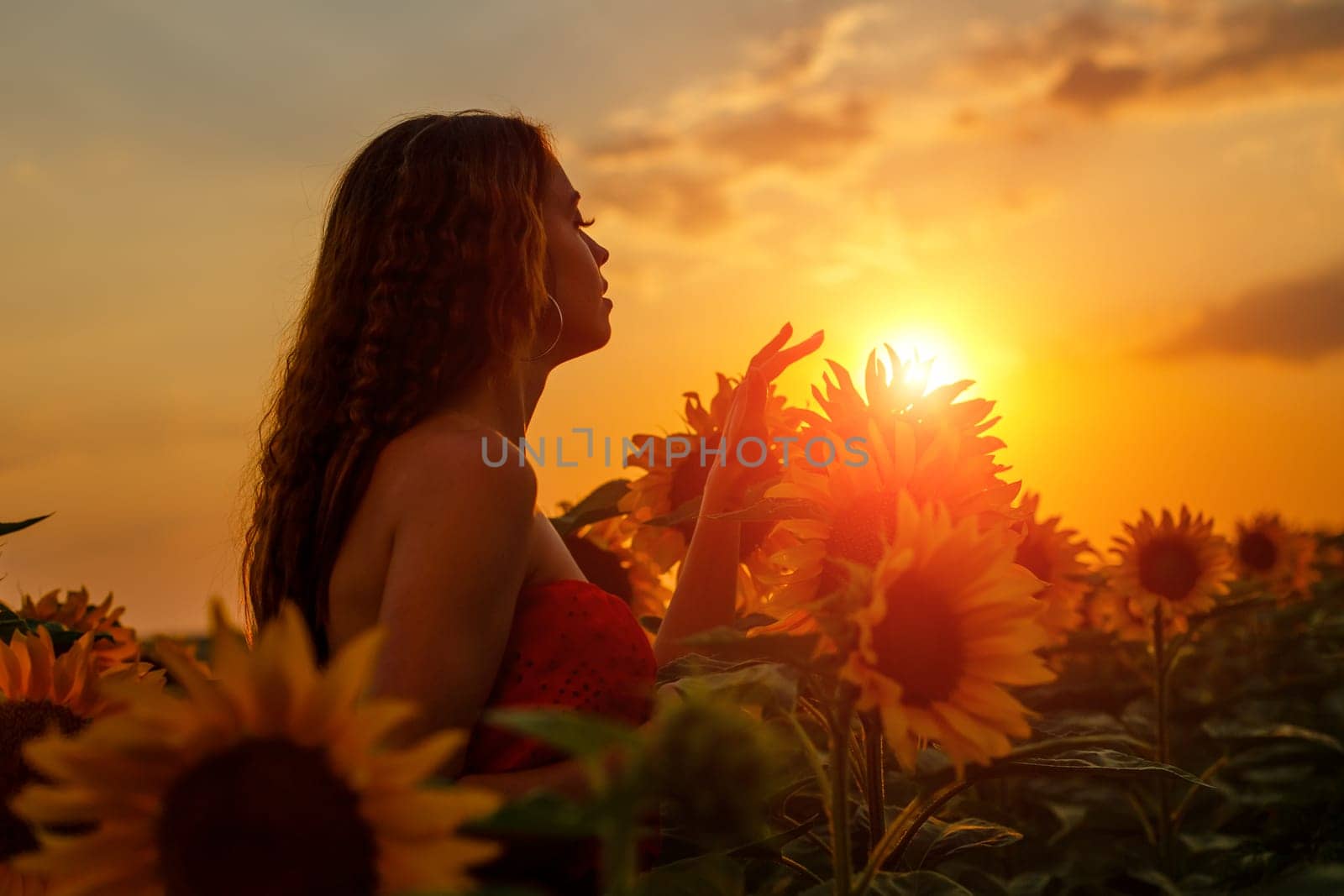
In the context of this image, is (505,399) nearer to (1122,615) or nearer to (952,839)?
(952,839)

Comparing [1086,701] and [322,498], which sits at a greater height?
[322,498]

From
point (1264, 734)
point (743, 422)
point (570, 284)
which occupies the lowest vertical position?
point (1264, 734)

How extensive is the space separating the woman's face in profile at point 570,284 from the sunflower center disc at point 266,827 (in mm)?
1958

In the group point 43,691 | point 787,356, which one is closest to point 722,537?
point 787,356

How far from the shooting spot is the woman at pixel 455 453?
2146 mm

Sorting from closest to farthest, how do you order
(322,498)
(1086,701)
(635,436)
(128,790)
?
(128,790) → (322,498) → (635,436) → (1086,701)

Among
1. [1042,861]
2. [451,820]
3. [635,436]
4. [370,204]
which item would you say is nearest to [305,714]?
[451,820]

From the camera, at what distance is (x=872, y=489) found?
1.69 meters

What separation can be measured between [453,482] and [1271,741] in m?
4.30

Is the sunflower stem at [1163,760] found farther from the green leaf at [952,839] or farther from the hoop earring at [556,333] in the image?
the hoop earring at [556,333]

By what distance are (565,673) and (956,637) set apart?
1.21m

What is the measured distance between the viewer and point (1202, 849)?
4.16m

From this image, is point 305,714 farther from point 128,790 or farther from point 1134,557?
point 1134,557

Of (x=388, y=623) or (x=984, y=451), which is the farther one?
(x=388, y=623)
